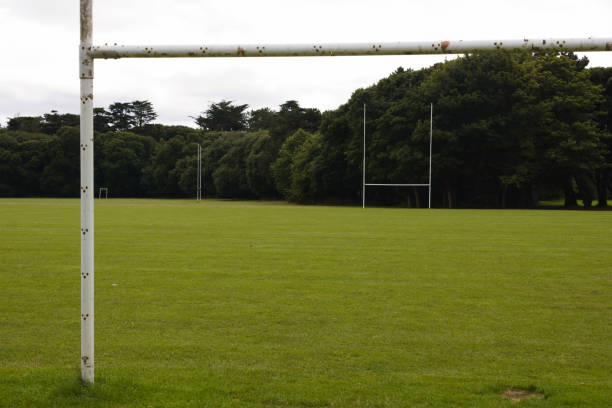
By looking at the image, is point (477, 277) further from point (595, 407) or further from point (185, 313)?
point (595, 407)

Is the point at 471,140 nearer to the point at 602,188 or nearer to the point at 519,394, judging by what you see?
the point at 602,188

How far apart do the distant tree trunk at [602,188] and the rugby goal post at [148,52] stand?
4570 centimetres

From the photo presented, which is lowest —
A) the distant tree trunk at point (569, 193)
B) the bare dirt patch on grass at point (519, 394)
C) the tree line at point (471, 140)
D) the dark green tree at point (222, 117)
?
the bare dirt patch on grass at point (519, 394)

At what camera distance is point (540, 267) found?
1060cm

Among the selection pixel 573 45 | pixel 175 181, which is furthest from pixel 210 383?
pixel 175 181

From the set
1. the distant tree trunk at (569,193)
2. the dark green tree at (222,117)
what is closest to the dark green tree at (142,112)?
the dark green tree at (222,117)

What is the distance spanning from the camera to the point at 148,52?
3.69 m

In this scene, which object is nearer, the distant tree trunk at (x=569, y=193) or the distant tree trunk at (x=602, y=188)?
the distant tree trunk at (x=602, y=188)

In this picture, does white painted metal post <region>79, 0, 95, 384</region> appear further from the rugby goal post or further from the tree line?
the tree line

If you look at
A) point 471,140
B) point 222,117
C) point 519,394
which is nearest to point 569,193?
point 471,140

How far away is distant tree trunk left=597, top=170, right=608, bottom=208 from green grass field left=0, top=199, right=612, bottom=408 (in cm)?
3596

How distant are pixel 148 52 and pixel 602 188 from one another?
4812cm

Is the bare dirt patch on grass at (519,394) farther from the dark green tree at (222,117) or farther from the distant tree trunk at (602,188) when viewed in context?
the dark green tree at (222,117)

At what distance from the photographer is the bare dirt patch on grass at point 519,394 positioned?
4000 mm
